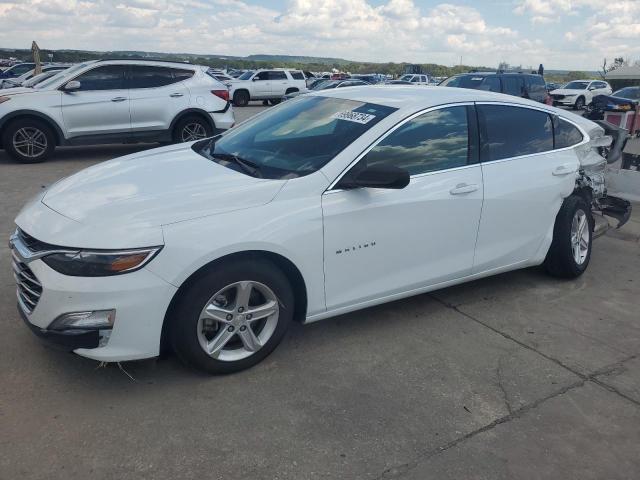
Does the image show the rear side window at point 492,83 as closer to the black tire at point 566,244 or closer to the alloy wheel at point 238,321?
the black tire at point 566,244

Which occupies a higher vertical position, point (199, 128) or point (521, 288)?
point (199, 128)

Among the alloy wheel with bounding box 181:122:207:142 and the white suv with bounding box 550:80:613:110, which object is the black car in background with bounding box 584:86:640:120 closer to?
the alloy wheel with bounding box 181:122:207:142

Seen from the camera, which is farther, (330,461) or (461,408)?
(461,408)

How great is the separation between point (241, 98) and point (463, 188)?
24.1 m

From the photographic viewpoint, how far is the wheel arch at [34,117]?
354 inches

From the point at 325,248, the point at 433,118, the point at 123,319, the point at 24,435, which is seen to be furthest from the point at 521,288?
the point at 24,435

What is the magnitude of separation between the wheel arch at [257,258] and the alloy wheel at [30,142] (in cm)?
763

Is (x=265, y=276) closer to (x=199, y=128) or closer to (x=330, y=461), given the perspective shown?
(x=330, y=461)

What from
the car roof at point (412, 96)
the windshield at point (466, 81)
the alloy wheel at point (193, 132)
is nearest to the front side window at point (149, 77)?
the alloy wheel at point (193, 132)

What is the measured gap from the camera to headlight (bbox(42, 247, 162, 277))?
2795 mm

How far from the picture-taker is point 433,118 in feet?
A: 12.7

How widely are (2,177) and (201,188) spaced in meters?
6.44

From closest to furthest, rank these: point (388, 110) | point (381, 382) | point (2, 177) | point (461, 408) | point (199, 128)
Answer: point (461, 408) < point (381, 382) < point (388, 110) < point (2, 177) < point (199, 128)

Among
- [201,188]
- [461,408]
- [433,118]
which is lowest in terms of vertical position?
[461,408]
